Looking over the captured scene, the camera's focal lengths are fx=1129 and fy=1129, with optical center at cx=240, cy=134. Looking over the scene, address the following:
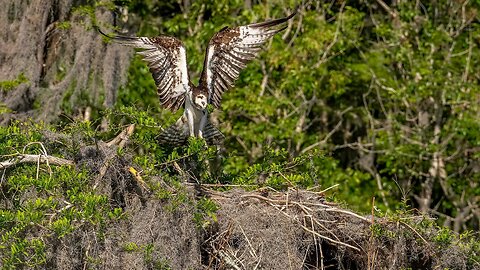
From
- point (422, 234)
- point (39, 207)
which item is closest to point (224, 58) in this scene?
point (422, 234)

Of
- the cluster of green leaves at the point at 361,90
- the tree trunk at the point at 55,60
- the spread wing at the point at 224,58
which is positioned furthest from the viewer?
the cluster of green leaves at the point at 361,90

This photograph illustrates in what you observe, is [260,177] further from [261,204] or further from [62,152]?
[62,152]

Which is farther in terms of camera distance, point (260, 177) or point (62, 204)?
point (260, 177)

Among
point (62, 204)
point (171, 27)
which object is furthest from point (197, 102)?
point (171, 27)

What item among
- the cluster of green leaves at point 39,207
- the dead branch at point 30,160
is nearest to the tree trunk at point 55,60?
the dead branch at point 30,160

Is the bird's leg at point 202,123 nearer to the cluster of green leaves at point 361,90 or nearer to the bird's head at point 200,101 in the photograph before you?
the bird's head at point 200,101

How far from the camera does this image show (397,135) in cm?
1459

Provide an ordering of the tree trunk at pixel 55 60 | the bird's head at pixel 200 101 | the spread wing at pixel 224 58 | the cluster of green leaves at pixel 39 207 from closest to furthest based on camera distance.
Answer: the cluster of green leaves at pixel 39 207 → the bird's head at pixel 200 101 → the spread wing at pixel 224 58 → the tree trunk at pixel 55 60

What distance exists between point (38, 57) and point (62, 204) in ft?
15.4

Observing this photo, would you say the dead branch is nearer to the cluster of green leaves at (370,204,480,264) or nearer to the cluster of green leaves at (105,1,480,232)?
the cluster of green leaves at (370,204,480,264)

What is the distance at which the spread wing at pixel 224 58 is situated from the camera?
9.08 metres

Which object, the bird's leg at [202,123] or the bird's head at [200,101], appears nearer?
the bird's head at [200,101]

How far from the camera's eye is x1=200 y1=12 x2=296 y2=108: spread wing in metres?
9.08

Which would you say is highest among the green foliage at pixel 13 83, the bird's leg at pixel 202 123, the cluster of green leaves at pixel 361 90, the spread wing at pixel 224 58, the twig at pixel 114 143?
the spread wing at pixel 224 58
